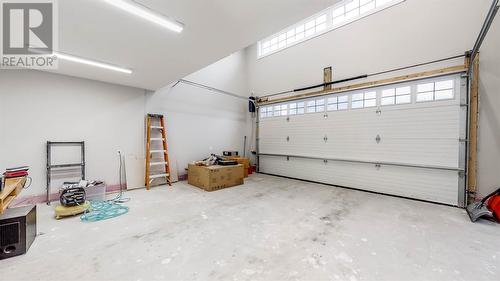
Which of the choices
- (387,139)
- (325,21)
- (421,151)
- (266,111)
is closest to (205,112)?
(266,111)

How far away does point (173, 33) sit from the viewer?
2244 millimetres

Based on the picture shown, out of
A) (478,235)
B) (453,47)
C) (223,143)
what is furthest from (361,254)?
(223,143)

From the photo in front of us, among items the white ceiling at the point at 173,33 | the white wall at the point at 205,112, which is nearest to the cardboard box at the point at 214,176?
the white wall at the point at 205,112

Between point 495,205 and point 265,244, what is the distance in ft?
11.9

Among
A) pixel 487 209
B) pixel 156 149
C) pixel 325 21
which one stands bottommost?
pixel 487 209

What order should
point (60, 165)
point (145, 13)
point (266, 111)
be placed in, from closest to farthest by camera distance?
point (145, 13) < point (60, 165) < point (266, 111)

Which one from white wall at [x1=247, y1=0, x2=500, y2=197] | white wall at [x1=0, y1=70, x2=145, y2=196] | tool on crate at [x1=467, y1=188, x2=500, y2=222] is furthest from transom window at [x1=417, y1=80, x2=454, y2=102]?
white wall at [x1=0, y1=70, x2=145, y2=196]

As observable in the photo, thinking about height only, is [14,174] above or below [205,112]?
below

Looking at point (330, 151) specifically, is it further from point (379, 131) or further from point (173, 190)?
point (173, 190)

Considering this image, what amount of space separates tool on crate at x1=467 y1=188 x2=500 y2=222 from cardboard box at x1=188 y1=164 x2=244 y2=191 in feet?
14.2

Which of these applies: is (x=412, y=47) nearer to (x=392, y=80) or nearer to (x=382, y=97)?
(x=392, y=80)

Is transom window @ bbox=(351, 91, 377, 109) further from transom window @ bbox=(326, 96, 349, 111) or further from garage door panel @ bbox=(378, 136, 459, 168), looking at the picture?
garage door panel @ bbox=(378, 136, 459, 168)

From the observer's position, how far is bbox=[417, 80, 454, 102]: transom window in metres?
3.52

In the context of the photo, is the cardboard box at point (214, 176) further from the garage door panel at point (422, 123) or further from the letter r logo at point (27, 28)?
the garage door panel at point (422, 123)
